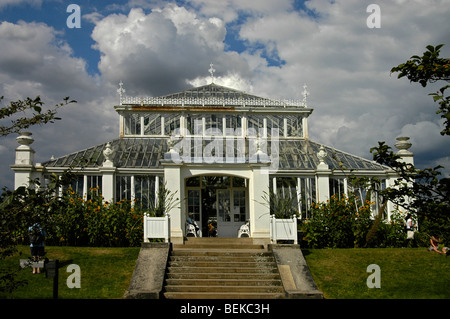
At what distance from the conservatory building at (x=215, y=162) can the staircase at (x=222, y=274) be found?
1587 millimetres

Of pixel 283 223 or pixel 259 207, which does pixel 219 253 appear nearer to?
pixel 283 223

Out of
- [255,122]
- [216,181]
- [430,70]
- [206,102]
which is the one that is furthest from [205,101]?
[430,70]

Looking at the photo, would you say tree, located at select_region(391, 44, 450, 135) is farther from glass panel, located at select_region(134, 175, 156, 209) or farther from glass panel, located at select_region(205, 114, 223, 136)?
glass panel, located at select_region(205, 114, 223, 136)

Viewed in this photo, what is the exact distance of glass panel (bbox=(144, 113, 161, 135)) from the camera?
23.6 metres

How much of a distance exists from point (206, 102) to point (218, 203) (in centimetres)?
699

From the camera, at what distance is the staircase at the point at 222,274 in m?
12.5

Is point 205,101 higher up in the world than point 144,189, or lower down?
higher up

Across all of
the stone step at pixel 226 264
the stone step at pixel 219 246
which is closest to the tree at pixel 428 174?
the stone step at pixel 226 264

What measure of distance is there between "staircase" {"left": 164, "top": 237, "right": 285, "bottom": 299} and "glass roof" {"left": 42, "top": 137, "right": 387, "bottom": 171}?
5733mm

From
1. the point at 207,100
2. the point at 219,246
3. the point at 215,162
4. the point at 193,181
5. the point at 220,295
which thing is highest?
the point at 207,100

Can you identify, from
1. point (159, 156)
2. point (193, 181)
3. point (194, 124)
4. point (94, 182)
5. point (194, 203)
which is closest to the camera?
point (194, 203)

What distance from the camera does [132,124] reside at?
23828mm
